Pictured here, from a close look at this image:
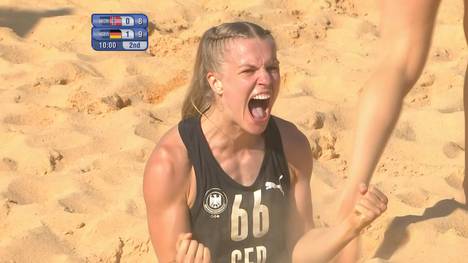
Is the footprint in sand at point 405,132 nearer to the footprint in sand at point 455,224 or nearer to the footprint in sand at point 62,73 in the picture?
the footprint in sand at point 455,224

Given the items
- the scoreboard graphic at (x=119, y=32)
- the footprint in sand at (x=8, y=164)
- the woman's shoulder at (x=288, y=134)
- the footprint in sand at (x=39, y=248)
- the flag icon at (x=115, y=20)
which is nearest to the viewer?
the woman's shoulder at (x=288, y=134)

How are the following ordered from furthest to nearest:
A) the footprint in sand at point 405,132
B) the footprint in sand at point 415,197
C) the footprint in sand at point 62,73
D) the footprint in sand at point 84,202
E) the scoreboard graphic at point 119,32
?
the scoreboard graphic at point 119,32 < the footprint in sand at point 62,73 < the footprint in sand at point 405,132 < the footprint in sand at point 84,202 < the footprint in sand at point 415,197

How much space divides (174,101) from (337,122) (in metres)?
0.82

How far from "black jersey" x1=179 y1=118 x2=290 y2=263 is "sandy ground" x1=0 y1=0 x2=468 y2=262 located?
398mm

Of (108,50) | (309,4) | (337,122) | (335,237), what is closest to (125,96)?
(108,50)

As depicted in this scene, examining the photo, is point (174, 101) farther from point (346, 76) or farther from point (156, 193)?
point (156, 193)

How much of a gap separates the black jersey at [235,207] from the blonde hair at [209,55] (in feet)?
0.23

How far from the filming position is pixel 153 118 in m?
4.62

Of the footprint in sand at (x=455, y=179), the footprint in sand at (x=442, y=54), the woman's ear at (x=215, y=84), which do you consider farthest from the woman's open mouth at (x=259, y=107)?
the footprint in sand at (x=442, y=54)

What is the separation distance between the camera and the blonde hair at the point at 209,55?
2930 millimetres

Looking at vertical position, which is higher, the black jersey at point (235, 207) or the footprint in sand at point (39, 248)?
the black jersey at point (235, 207)

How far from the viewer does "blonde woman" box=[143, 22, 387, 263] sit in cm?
288

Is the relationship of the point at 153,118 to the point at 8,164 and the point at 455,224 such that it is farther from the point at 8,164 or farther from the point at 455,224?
the point at 455,224

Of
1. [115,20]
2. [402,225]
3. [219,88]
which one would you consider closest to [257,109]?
[219,88]
